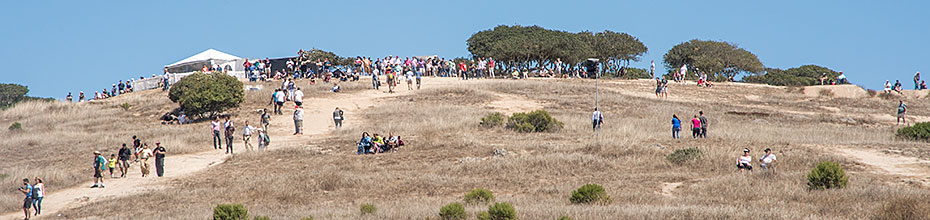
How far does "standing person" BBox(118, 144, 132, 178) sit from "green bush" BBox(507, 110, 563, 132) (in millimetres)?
12972

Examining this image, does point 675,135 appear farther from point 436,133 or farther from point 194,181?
point 194,181

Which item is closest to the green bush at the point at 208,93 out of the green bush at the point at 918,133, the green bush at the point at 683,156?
the green bush at the point at 683,156

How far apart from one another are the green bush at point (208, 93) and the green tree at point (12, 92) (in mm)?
66253

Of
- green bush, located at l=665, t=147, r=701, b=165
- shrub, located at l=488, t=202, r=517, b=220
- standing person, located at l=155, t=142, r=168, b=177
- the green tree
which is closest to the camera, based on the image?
shrub, located at l=488, t=202, r=517, b=220

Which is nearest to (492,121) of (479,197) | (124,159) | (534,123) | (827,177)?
(534,123)

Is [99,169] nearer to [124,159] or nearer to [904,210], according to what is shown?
[124,159]

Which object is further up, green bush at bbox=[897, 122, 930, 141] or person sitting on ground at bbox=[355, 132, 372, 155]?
person sitting on ground at bbox=[355, 132, 372, 155]

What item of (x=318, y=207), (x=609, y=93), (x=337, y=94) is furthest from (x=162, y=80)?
(x=318, y=207)

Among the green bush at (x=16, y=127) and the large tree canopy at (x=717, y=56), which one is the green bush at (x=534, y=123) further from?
the large tree canopy at (x=717, y=56)

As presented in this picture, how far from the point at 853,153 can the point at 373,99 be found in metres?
23.5

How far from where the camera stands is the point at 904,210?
568 inches

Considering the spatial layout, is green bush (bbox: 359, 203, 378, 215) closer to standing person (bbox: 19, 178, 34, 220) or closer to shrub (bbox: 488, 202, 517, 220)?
shrub (bbox: 488, 202, 517, 220)

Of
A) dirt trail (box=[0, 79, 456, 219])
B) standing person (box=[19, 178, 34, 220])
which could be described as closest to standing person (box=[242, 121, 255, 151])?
dirt trail (box=[0, 79, 456, 219])

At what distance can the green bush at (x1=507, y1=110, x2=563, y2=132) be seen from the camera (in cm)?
3148
